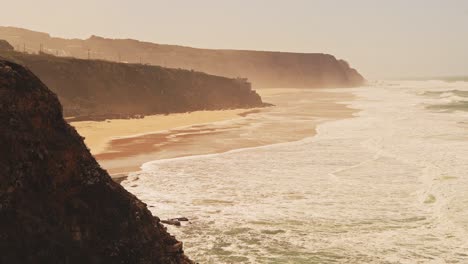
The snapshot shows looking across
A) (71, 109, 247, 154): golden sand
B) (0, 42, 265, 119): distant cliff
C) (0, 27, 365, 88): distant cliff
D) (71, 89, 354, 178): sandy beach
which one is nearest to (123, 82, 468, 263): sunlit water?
(71, 89, 354, 178): sandy beach

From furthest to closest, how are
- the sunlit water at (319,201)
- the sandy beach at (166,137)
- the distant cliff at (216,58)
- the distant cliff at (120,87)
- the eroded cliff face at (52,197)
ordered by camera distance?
the distant cliff at (216,58)
the distant cliff at (120,87)
the sandy beach at (166,137)
the sunlit water at (319,201)
the eroded cliff face at (52,197)

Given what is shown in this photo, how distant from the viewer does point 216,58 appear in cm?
14425

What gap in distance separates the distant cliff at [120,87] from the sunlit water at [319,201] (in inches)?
1065

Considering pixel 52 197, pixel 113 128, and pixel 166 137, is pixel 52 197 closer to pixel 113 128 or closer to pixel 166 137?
pixel 166 137

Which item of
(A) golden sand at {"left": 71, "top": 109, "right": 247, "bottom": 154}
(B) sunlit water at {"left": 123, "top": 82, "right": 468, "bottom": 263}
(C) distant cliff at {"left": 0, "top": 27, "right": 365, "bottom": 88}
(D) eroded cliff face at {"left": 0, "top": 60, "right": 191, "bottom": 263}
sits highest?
(C) distant cliff at {"left": 0, "top": 27, "right": 365, "bottom": 88}

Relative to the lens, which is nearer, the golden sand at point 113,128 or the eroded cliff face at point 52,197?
the eroded cliff face at point 52,197

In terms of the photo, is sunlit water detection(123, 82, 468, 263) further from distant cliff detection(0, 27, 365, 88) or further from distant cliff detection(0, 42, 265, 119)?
distant cliff detection(0, 27, 365, 88)

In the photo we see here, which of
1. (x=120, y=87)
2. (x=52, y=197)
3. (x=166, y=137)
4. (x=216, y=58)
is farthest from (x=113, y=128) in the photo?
(x=216, y=58)

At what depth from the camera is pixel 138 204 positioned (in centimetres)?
678

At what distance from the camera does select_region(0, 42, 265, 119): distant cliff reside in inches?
1897

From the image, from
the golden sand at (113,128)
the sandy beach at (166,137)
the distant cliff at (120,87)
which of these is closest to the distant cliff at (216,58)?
the distant cliff at (120,87)

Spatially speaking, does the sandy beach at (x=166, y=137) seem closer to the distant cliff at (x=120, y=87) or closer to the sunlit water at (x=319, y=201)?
the sunlit water at (x=319, y=201)

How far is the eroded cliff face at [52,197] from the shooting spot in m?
5.28

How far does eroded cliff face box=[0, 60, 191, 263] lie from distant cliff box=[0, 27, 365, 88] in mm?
124961
